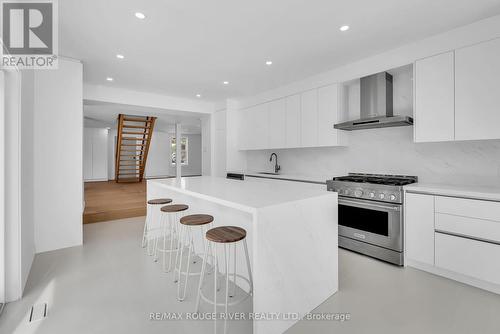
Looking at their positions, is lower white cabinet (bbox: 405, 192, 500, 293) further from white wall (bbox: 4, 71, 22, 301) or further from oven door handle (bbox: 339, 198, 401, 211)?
white wall (bbox: 4, 71, 22, 301)

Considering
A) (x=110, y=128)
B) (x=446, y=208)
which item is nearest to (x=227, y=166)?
(x=446, y=208)

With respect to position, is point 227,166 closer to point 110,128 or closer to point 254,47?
point 254,47

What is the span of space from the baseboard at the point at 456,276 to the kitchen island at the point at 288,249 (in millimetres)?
1145

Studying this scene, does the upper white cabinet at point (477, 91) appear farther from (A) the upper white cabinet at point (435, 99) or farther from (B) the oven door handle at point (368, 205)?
(B) the oven door handle at point (368, 205)

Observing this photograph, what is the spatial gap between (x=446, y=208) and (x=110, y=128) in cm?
1080

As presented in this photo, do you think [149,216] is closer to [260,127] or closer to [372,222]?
[260,127]

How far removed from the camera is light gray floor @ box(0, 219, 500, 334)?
1.68 metres

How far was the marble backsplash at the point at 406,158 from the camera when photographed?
101 inches

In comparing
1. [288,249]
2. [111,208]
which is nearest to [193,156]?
[111,208]

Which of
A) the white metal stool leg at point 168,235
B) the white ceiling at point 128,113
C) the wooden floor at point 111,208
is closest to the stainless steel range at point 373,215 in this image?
the white metal stool leg at point 168,235

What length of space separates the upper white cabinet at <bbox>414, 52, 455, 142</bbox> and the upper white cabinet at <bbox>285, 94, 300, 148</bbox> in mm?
1747

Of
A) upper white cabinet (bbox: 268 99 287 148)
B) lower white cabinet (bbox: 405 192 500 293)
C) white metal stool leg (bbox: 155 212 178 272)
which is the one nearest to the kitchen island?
white metal stool leg (bbox: 155 212 178 272)

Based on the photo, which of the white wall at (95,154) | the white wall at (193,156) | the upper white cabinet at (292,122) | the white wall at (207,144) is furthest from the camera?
the white wall at (193,156)

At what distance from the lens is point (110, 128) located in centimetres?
975
